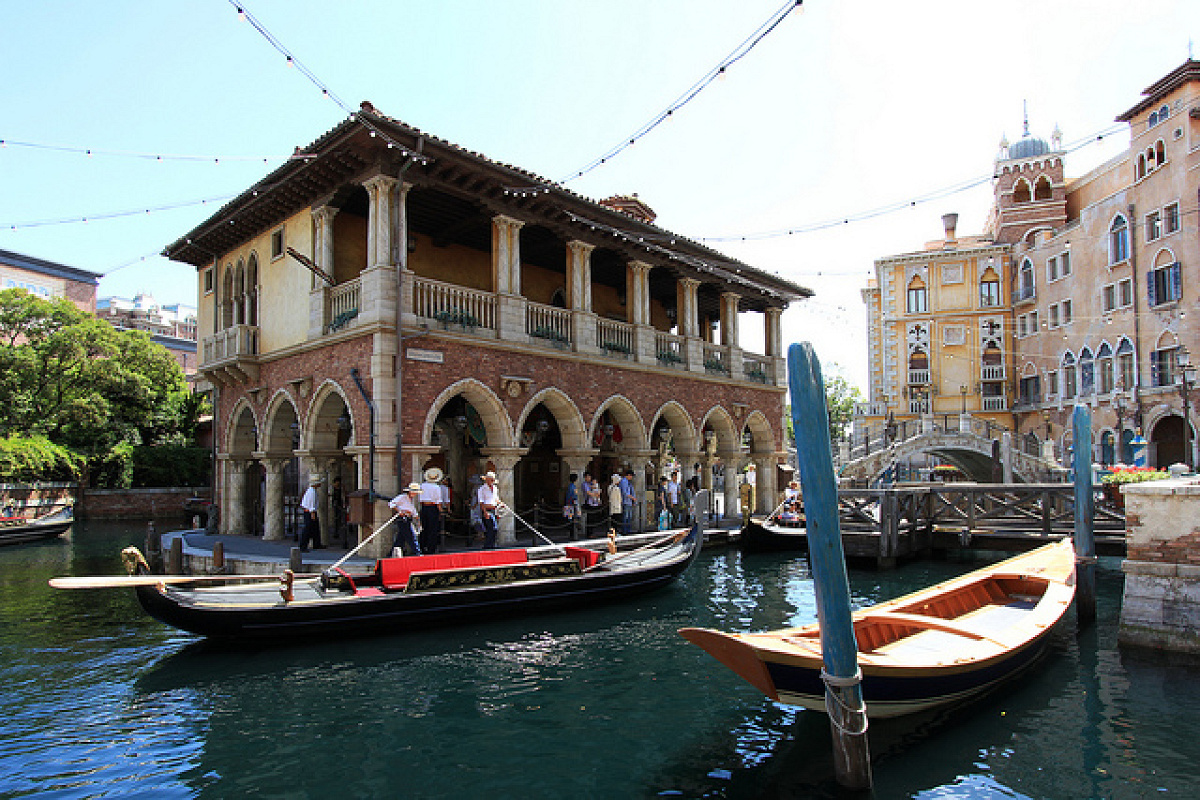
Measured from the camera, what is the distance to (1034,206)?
3484 cm

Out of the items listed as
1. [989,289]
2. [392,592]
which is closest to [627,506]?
[392,592]

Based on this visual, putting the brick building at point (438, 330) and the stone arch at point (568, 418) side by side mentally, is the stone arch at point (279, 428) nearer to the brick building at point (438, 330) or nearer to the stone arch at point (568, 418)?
the brick building at point (438, 330)

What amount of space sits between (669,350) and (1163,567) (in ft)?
37.8

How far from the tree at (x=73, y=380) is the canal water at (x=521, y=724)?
2352 centimetres

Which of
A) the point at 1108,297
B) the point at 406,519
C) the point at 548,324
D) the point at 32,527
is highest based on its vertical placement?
the point at 1108,297

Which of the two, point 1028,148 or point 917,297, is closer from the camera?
point 917,297

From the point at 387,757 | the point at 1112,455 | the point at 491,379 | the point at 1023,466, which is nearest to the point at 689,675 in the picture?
the point at 387,757

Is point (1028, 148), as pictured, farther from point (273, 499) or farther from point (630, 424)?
point (273, 499)

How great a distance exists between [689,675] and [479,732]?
2333 millimetres

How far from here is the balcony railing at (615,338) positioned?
1583 cm

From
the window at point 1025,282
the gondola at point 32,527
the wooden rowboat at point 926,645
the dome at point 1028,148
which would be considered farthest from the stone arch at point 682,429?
the dome at point 1028,148

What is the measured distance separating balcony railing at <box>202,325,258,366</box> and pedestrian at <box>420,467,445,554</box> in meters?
6.47

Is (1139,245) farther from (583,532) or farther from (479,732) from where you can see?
(479,732)

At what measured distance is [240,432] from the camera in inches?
668
